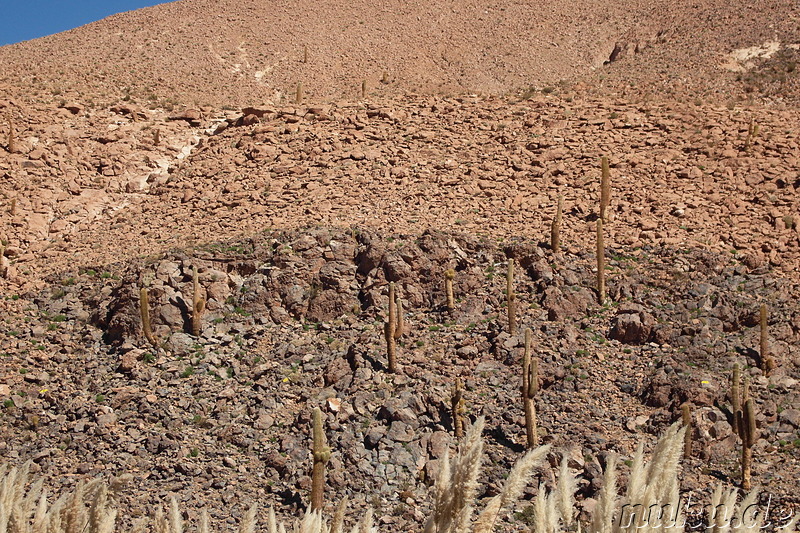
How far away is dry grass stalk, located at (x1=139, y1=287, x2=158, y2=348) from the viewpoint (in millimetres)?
16953

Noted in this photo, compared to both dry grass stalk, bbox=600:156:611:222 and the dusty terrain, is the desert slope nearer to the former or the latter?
the dusty terrain

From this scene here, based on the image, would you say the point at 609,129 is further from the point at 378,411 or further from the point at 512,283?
the point at 378,411

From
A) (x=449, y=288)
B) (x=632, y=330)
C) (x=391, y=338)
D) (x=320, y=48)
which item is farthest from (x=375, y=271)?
(x=320, y=48)

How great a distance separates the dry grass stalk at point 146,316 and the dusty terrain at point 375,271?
0.25 metres

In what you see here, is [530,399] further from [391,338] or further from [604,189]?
[604,189]

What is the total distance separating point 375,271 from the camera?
18.6 meters

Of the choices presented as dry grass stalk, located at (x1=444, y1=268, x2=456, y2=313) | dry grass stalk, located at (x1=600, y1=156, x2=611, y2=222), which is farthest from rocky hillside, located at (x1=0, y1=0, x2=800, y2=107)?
dry grass stalk, located at (x1=444, y1=268, x2=456, y2=313)

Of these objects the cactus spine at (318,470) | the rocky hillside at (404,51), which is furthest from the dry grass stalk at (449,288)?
the rocky hillside at (404,51)

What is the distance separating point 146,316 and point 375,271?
16.3ft

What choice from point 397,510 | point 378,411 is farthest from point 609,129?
point 397,510

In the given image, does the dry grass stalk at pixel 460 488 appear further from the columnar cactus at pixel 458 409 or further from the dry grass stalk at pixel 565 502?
the columnar cactus at pixel 458 409

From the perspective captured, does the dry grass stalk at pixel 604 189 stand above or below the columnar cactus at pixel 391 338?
above

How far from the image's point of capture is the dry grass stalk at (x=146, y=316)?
16953 mm

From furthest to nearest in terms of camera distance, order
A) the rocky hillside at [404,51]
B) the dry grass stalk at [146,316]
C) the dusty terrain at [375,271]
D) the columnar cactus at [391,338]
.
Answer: the rocky hillside at [404,51] < the dry grass stalk at [146,316] < the columnar cactus at [391,338] < the dusty terrain at [375,271]
